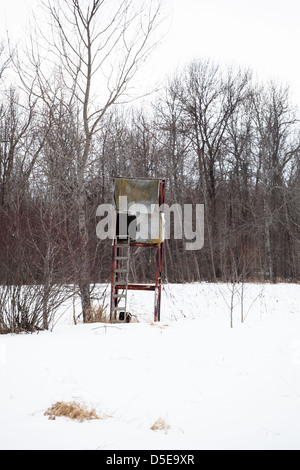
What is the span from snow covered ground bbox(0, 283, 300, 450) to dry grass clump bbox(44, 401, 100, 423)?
0.24ft

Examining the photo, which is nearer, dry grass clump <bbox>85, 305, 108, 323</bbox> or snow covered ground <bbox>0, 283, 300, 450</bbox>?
snow covered ground <bbox>0, 283, 300, 450</bbox>

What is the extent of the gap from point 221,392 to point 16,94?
2295cm

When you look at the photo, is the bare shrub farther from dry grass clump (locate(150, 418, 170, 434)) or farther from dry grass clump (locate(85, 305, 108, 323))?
dry grass clump (locate(150, 418, 170, 434))

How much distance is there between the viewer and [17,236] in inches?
261

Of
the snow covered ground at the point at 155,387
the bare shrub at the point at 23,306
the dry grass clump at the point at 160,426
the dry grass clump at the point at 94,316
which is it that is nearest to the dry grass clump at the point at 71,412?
the snow covered ground at the point at 155,387

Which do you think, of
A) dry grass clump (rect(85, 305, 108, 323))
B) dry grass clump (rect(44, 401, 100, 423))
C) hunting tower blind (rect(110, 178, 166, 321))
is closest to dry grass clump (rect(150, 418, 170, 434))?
dry grass clump (rect(44, 401, 100, 423))

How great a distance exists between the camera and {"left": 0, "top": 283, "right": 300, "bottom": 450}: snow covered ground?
272 centimetres

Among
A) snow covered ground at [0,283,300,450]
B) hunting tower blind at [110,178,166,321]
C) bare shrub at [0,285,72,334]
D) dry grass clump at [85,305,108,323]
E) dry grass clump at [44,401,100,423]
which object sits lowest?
dry grass clump at [85,305,108,323]

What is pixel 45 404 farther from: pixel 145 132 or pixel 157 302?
pixel 145 132

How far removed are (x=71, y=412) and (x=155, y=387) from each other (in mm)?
967

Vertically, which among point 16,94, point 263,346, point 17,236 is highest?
point 16,94

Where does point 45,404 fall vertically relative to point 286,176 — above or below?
below
